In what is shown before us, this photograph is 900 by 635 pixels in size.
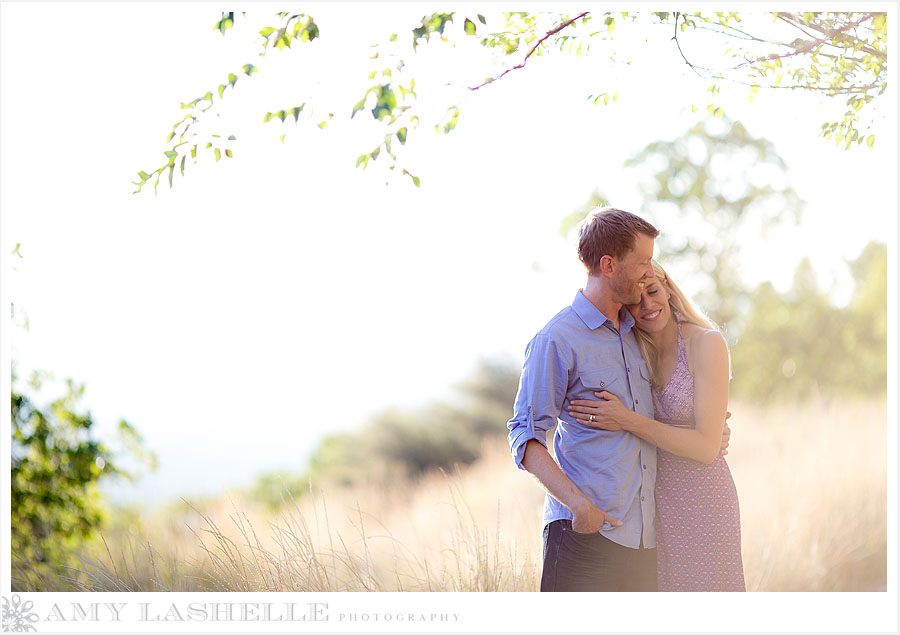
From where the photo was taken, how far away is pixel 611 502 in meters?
2.16

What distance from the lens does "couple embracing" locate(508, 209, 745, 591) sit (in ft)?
7.04

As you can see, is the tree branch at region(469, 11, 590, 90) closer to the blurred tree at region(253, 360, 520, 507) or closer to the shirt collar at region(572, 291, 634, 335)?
the shirt collar at region(572, 291, 634, 335)

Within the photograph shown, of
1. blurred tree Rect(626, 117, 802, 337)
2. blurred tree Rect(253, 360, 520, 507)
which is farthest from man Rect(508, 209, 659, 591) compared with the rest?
blurred tree Rect(626, 117, 802, 337)

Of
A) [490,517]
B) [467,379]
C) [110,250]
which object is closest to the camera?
[490,517]

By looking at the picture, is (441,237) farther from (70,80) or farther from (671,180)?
(70,80)

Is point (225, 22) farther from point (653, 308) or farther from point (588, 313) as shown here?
point (653, 308)

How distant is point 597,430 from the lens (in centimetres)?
220

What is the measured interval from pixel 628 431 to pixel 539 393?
299 millimetres

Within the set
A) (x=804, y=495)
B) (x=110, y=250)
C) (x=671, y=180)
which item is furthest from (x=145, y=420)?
(x=804, y=495)

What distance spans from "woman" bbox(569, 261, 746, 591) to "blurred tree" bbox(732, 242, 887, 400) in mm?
9910

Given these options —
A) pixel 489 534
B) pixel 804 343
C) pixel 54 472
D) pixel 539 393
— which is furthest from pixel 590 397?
pixel 804 343

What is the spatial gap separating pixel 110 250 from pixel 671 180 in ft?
26.1

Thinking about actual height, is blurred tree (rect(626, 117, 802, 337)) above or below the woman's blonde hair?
above

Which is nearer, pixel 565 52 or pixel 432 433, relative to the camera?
pixel 565 52
